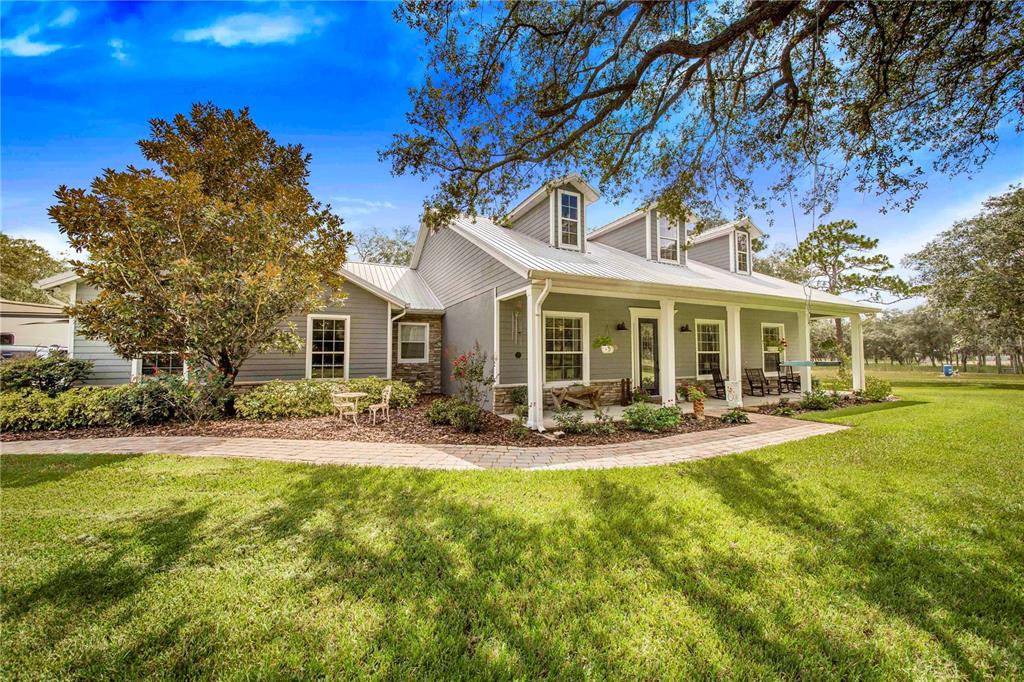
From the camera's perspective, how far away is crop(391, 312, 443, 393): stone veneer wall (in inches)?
485

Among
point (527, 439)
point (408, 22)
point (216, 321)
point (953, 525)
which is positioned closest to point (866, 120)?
point (953, 525)

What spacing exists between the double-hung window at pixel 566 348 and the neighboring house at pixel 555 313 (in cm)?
3

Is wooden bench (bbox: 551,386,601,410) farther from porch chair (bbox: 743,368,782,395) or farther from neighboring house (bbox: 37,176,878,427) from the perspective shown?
porch chair (bbox: 743,368,782,395)

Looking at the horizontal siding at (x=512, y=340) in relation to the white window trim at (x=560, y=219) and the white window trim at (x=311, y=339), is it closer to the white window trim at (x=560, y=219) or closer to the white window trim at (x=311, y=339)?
the white window trim at (x=560, y=219)

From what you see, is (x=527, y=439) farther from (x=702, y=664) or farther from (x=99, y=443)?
(x=99, y=443)

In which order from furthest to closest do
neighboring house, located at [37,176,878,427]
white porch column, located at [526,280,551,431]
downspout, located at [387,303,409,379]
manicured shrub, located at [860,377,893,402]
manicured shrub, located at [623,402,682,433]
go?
manicured shrub, located at [860,377,893,402] < downspout, located at [387,303,409,379] < neighboring house, located at [37,176,878,427] < manicured shrub, located at [623,402,682,433] < white porch column, located at [526,280,551,431]

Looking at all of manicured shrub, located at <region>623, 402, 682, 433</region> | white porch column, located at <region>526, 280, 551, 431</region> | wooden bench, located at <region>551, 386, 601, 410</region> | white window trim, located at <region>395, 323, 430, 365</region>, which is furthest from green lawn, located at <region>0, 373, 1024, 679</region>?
white window trim, located at <region>395, 323, 430, 365</region>

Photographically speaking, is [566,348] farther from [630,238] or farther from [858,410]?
[858,410]

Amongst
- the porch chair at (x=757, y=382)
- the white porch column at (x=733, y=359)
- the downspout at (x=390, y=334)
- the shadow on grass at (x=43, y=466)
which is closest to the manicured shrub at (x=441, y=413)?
the downspout at (x=390, y=334)

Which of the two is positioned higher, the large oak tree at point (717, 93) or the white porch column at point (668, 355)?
the large oak tree at point (717, 93)

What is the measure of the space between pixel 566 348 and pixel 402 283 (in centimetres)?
694

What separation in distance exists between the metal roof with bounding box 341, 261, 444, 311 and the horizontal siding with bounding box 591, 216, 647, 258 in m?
6.35

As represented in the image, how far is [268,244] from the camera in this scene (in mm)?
8148

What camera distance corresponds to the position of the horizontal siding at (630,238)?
1267cm
